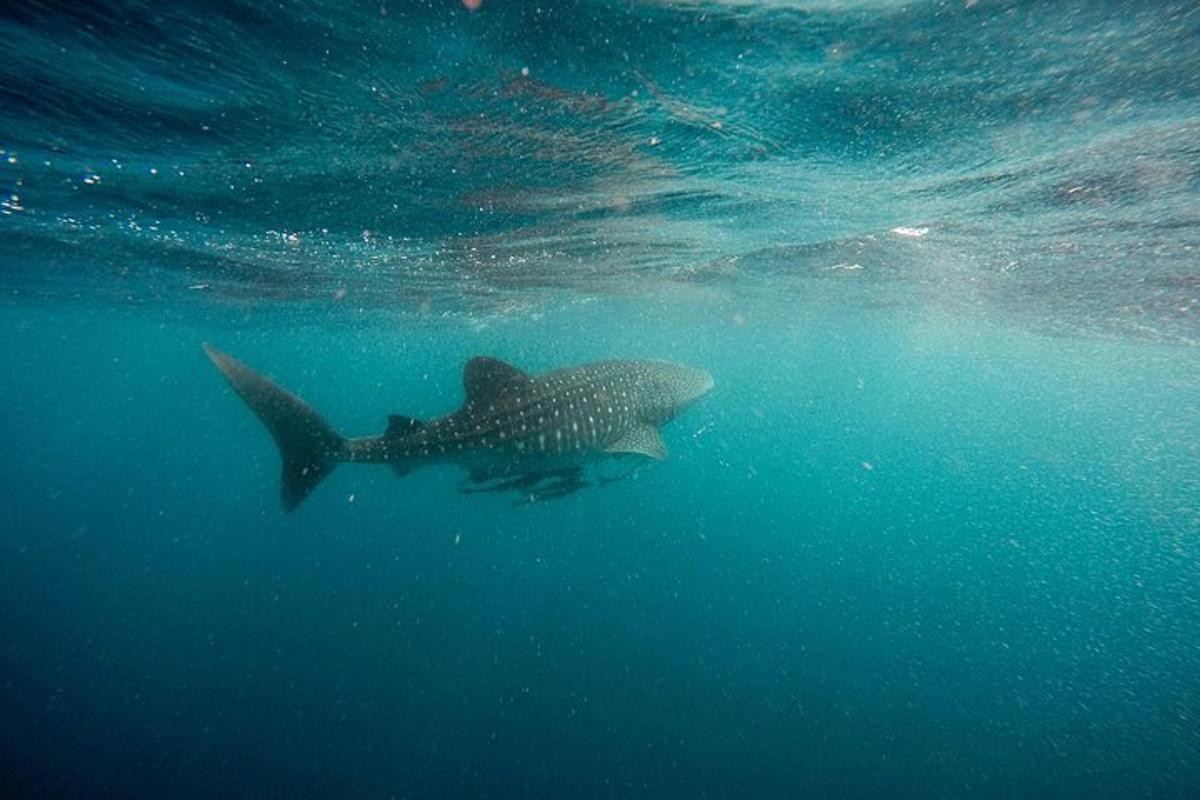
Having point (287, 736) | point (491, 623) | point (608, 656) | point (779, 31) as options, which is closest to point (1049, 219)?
point (779, 31)

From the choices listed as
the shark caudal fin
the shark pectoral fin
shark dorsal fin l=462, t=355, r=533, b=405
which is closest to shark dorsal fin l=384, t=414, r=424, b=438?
shark dorsal fin l=462, t=355, r=533, b=405

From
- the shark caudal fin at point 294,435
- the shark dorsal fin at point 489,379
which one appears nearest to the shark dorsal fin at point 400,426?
the shark dorsal fin at point 489,379

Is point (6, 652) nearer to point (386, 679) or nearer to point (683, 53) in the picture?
point (386, 679)

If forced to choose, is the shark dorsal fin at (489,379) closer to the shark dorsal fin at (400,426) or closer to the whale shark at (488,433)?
the whale shark at (488,433)

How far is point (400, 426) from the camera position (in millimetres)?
8453

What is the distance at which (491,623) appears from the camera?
1866 centimetres

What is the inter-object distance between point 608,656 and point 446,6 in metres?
15.6

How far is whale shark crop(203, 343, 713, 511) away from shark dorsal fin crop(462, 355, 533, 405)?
0.02 meters

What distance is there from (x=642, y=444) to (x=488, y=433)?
300 centimetres

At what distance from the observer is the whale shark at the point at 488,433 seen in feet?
27.6

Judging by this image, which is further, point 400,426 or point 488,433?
point 488,433

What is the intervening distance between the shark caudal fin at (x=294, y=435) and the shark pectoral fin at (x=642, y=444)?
15.2 feet

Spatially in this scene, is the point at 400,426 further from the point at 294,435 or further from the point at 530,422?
the point at 530,422

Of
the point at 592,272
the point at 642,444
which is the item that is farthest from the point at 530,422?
the point at 592,272
